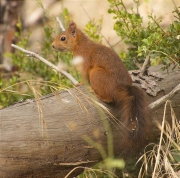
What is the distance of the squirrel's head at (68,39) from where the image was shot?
13.0 feet

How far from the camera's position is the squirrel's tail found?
2.79 m

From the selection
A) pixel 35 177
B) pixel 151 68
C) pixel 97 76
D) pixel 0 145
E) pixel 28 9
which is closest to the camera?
pixel 0 145

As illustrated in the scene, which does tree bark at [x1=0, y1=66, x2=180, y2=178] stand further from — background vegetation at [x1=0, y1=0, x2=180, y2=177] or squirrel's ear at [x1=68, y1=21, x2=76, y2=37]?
squirrel's ear at [x1=68, y1=21, x2=76, y2=37]

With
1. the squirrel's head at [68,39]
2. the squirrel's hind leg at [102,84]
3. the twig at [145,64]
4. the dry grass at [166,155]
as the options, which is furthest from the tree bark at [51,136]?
the squirrel's head at [68,39]

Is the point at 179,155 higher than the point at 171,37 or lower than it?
lower

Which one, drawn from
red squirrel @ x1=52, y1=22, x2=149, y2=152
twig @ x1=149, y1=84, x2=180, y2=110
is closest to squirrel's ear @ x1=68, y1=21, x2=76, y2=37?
red squirrel @ x1=52, y1=22, x2=149, y2=152

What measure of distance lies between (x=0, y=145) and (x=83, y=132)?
541 mm

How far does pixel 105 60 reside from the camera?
11.1 feet

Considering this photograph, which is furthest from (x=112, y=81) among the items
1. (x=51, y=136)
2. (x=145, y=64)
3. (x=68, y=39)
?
(x=68, y=39)

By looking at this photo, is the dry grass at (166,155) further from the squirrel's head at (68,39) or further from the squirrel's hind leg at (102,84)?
the squirrel's head at (68,39)

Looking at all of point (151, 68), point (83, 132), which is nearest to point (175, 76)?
point (151, 68)

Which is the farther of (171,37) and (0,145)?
(171,37)

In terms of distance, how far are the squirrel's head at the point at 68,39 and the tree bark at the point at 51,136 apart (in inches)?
38.4

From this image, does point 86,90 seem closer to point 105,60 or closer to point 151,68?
point 105,60
